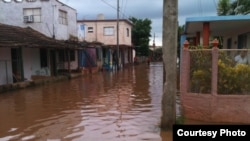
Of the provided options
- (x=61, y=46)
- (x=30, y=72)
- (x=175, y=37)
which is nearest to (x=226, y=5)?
(x=61, y=46)

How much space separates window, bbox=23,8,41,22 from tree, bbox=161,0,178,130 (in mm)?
20485

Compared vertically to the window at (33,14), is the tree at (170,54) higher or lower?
lower

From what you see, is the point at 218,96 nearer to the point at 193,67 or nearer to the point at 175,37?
the point at 193,67

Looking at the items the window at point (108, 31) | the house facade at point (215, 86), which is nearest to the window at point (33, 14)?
the window at point (108, 31)

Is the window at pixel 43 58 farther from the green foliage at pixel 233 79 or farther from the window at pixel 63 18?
the green foliage at pixel 233 79

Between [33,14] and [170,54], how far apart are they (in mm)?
21107

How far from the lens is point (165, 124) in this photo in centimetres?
788

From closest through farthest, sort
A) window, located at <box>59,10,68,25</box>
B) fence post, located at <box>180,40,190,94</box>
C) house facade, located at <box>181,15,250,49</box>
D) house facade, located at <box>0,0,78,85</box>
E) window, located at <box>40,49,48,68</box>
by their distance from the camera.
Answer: fence post, located at <box>180,40,190,94</box> → house facade, located at <box>181,15,250,49</box> → house facade, located at <box>0,0,78,85</box> → window, located at <box>40,49,48,68</box> → window, located at <box>59,10,68,25</box>

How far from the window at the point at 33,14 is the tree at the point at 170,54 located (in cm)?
2049

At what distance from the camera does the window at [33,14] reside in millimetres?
26175

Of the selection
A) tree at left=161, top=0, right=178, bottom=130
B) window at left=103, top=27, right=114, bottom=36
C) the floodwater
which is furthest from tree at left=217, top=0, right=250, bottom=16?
tree at left=161, top=0, right=178, bottom=130

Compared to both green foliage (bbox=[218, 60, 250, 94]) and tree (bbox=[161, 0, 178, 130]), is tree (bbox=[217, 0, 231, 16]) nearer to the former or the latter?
green foliage (bbox=[218, 60, 250, 94])

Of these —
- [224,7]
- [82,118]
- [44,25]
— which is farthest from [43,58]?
[224,7]

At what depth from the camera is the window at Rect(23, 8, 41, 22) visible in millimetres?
26175
